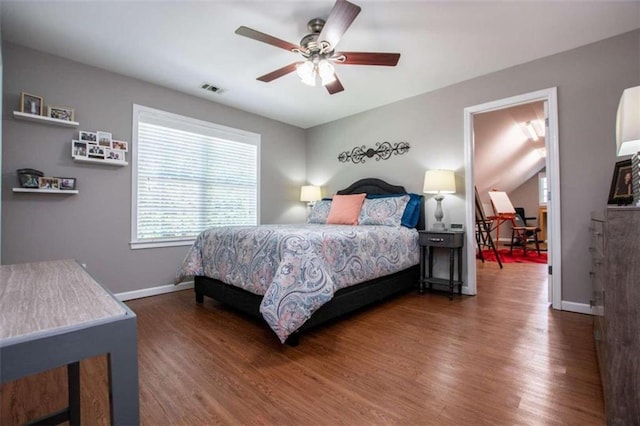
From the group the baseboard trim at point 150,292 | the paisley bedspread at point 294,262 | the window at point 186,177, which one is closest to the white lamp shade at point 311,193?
the window at point 186,177

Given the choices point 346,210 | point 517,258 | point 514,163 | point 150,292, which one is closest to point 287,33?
point 346,210

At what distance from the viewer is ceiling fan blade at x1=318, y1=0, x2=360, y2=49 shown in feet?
5.67

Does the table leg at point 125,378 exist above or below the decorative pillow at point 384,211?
below

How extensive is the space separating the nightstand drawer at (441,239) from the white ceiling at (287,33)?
5.68 ft

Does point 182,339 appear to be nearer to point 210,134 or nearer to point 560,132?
point 210,134

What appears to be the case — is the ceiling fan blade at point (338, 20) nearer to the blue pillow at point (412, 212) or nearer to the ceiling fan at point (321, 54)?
the ceiling fan at point (321, 54)

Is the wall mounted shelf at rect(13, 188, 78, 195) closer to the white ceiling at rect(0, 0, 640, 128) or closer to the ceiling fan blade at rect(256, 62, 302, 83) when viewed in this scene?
the white ceiling at rect(0, 0, 640, 128)

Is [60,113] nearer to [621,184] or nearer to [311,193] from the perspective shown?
[311,193]

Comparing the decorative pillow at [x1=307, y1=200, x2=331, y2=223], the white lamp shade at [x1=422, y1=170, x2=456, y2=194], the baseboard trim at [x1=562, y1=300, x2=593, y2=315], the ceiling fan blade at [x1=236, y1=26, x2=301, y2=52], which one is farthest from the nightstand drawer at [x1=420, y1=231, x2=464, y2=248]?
the ceiling fan blade at [x1=236, y1=26, x2=301, y2=52]

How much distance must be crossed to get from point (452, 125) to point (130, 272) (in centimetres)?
400

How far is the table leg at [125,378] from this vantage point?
1.69ft

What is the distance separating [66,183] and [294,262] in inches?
95.5

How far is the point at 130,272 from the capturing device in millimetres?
3111

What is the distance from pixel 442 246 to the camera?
120 inches
